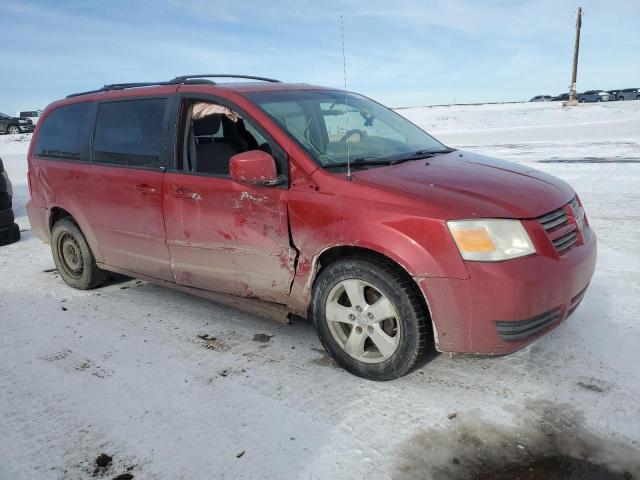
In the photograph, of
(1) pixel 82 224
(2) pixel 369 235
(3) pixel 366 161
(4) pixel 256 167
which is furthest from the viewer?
(1) pixel 82 224

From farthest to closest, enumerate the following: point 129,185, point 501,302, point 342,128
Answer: point 129,185, point 342,128, point 501,302

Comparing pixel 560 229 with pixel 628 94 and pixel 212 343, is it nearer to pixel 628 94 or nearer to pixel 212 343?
pixel 212 343

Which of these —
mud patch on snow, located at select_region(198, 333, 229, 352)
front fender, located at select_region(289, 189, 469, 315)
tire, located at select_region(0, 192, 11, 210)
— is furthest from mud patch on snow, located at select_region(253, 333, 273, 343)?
tire, located at select_region(0, 192, 11, 210)

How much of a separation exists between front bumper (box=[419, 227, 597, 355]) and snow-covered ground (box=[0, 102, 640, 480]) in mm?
359

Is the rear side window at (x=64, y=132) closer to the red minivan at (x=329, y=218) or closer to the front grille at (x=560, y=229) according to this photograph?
the red minivan at (x=329, y=218)

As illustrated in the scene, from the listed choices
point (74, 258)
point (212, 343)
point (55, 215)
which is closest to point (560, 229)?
point (212, 343)

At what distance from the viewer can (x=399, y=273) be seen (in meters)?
2.81

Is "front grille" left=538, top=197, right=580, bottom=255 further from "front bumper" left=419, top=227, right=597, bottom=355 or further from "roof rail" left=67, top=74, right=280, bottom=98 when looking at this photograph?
"roof rail" left=67, top=74, right=280, bottom=98

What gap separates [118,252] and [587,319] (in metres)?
3.61

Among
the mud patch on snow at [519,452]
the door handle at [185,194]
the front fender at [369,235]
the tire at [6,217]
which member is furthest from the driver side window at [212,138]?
the tire at [6,217]

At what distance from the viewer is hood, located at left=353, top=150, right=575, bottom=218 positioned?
270 centimetres

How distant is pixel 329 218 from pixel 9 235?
18.3 ft

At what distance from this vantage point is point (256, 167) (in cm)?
311

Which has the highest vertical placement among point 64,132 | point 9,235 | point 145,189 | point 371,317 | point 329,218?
point 64,132
